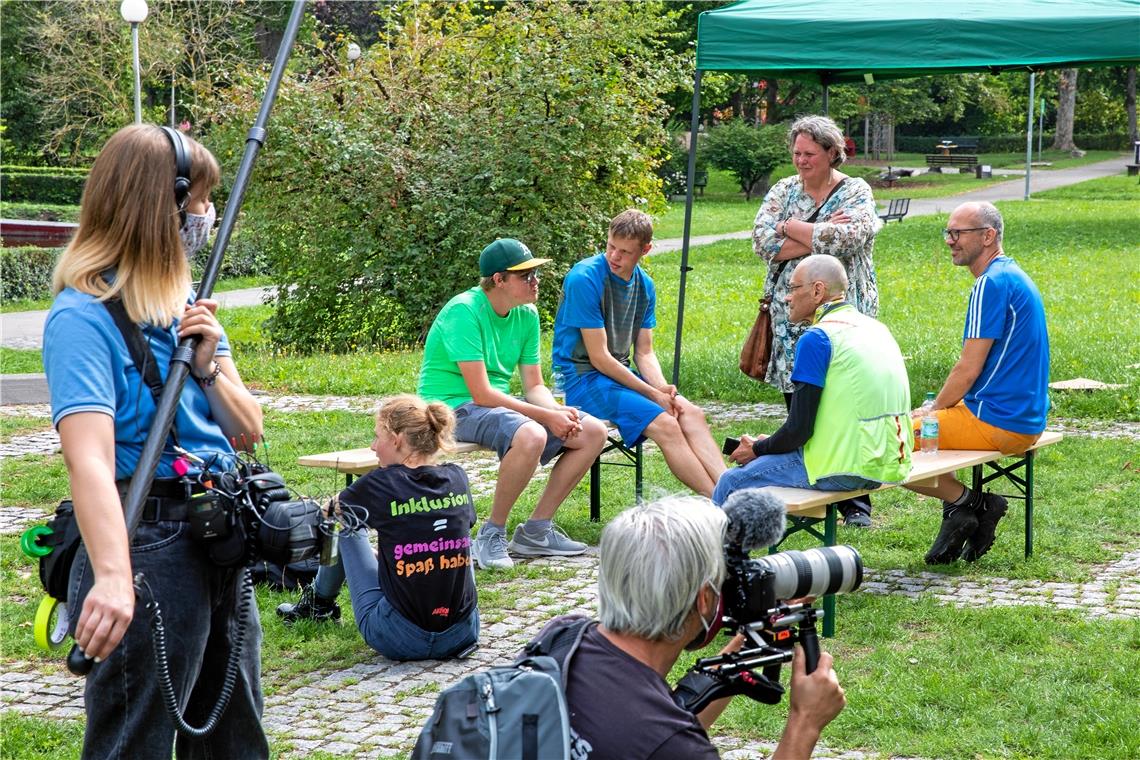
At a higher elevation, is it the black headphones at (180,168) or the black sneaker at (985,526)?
the black headphones at (180,168)

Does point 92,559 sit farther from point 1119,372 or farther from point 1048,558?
point 1119,372

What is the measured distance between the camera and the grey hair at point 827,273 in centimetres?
562

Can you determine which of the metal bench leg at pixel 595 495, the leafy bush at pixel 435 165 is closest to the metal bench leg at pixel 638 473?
the metal bench leg at pixel 595 495

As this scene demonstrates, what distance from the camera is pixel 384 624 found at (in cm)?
525

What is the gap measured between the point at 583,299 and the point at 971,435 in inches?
81.5

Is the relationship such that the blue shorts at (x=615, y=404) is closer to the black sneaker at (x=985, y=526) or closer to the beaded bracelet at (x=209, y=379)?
the black sneaker at (x=985, y=526)

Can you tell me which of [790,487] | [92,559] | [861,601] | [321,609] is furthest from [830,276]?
[92,559]

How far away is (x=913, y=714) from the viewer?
4.64 m

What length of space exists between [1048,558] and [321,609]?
3.55 metres

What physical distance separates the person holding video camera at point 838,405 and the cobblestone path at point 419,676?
0.92 m

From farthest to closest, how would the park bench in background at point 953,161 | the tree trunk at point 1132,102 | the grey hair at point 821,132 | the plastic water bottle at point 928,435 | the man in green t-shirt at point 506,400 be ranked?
the tree trunk at point 1132,102
the park bench in background at point 953,161
the grey hair at point 821,132
the man in green t-shirt at point 506,400
the plastic water bottle at point 928,435

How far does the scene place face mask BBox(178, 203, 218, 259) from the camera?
3000 millimetres

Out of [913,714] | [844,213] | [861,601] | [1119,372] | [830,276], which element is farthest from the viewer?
[1119,372]

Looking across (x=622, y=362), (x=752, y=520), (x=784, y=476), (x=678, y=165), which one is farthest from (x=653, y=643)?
(x=678, y=165)
